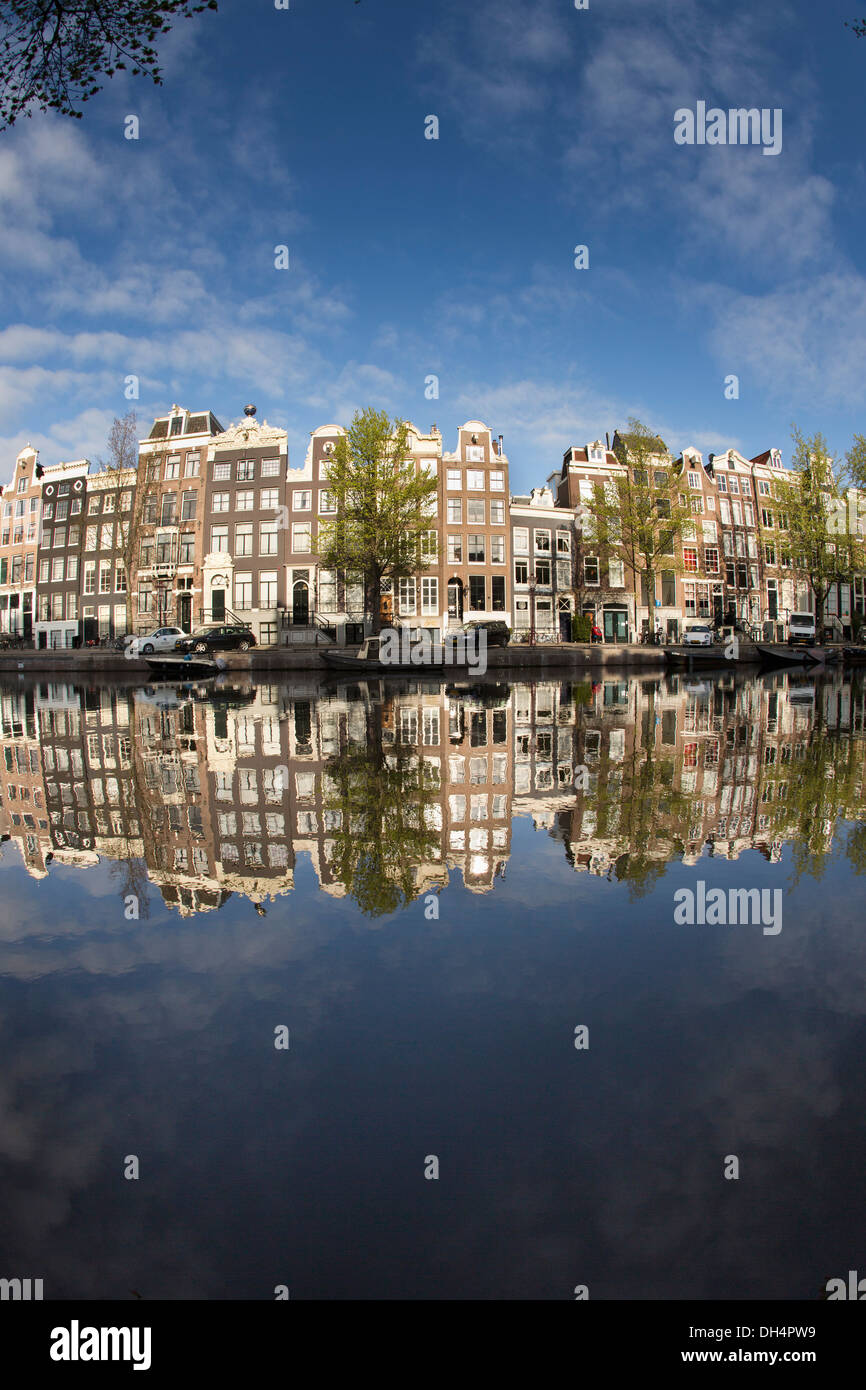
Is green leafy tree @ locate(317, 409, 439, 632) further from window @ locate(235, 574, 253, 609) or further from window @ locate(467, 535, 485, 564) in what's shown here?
window @ locate(235, 574, 253, 609)

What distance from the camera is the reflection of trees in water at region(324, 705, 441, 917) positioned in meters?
3.97

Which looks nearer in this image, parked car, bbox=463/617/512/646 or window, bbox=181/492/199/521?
parked car, bbox=463/617/512/646

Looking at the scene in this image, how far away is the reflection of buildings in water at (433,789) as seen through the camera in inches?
180

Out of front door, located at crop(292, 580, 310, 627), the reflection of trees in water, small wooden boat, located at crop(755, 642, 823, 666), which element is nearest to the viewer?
the reflection of trees in water

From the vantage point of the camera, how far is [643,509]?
49.4m

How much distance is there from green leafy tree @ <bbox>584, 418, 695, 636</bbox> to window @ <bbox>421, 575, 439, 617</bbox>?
1118 cm

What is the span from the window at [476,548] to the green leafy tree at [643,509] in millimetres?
7466

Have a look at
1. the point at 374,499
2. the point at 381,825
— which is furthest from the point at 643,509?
the point at 381,825

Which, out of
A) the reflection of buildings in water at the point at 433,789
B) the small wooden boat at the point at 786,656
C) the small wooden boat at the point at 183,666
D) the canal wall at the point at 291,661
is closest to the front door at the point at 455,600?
the canal wall at the point at 291,661

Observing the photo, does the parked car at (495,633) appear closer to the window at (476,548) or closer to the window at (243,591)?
the window at (476,548)

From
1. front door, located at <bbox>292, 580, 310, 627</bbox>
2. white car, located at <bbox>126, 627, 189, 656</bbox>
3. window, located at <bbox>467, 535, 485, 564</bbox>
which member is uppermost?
window, located at <bbox>467, 535, 485, 564</bbox>

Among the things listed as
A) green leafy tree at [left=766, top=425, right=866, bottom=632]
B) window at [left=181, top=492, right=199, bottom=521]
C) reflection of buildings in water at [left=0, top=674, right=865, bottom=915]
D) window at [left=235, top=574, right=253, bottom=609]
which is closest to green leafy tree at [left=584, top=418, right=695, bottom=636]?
green leafy tree at [left=766, top=425, right=866, bottom=632]
